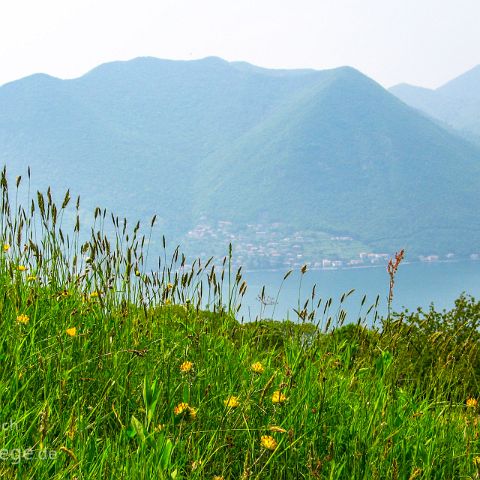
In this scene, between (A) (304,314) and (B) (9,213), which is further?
(B) (9,213)

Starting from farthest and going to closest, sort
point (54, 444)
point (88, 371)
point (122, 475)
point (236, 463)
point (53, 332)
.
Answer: point (53, 332) → point (88, 371) → point (236, 463) → point (54, 444) → point (122, 475)

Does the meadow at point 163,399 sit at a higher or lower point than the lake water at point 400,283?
higher

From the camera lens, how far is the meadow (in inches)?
103

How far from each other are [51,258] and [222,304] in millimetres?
1427

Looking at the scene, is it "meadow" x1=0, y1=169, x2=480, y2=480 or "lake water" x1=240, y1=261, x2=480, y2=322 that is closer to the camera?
"meadow" x1=0, y1=169, x2=480, y2=480

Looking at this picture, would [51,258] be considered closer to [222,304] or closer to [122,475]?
[222,304]

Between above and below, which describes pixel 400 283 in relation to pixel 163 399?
below

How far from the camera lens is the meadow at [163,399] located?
8.62ft

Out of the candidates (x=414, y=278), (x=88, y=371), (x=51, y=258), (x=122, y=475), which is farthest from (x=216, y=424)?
(x=414, y=278)

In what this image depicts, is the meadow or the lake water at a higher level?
the meadow

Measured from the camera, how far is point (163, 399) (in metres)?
3.48

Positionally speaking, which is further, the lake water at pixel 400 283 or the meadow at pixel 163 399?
the lake water at pixel 400 283

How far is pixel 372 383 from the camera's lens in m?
4.32

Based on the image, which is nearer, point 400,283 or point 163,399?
point 163,399
